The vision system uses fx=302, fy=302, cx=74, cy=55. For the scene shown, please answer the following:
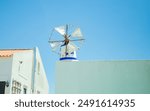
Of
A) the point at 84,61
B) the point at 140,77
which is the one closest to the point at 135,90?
the point at 140,77

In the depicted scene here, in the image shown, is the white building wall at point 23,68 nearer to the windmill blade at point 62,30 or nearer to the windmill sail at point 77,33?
the windmill blade at point 62,30

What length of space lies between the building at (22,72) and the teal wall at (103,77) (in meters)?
8.85

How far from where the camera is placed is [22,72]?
826 inches

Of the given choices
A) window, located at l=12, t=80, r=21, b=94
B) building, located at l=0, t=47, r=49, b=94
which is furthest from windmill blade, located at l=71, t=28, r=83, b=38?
window, located at l=12, t=80, r=21, b=94

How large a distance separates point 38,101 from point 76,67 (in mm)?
3045

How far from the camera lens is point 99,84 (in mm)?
10109

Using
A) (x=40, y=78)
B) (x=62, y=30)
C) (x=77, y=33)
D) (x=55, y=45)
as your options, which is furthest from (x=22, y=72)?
(x=77, y=33)

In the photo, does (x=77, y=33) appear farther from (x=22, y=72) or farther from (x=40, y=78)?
(x=40, y=78)

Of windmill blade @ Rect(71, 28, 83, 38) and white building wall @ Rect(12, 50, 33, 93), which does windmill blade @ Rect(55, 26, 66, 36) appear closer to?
windmill blade @ Rect(71, 28, 83, 38)

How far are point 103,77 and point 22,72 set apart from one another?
11.8m

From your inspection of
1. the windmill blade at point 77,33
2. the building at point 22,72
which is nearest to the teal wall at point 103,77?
the windmill blade at point 77,33

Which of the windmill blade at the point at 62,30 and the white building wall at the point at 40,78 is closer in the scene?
the windmill blade at the point at 62,30

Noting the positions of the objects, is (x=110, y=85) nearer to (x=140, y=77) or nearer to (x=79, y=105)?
(x=140, y=77)

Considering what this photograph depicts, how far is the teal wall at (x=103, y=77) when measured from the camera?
9992 mm
